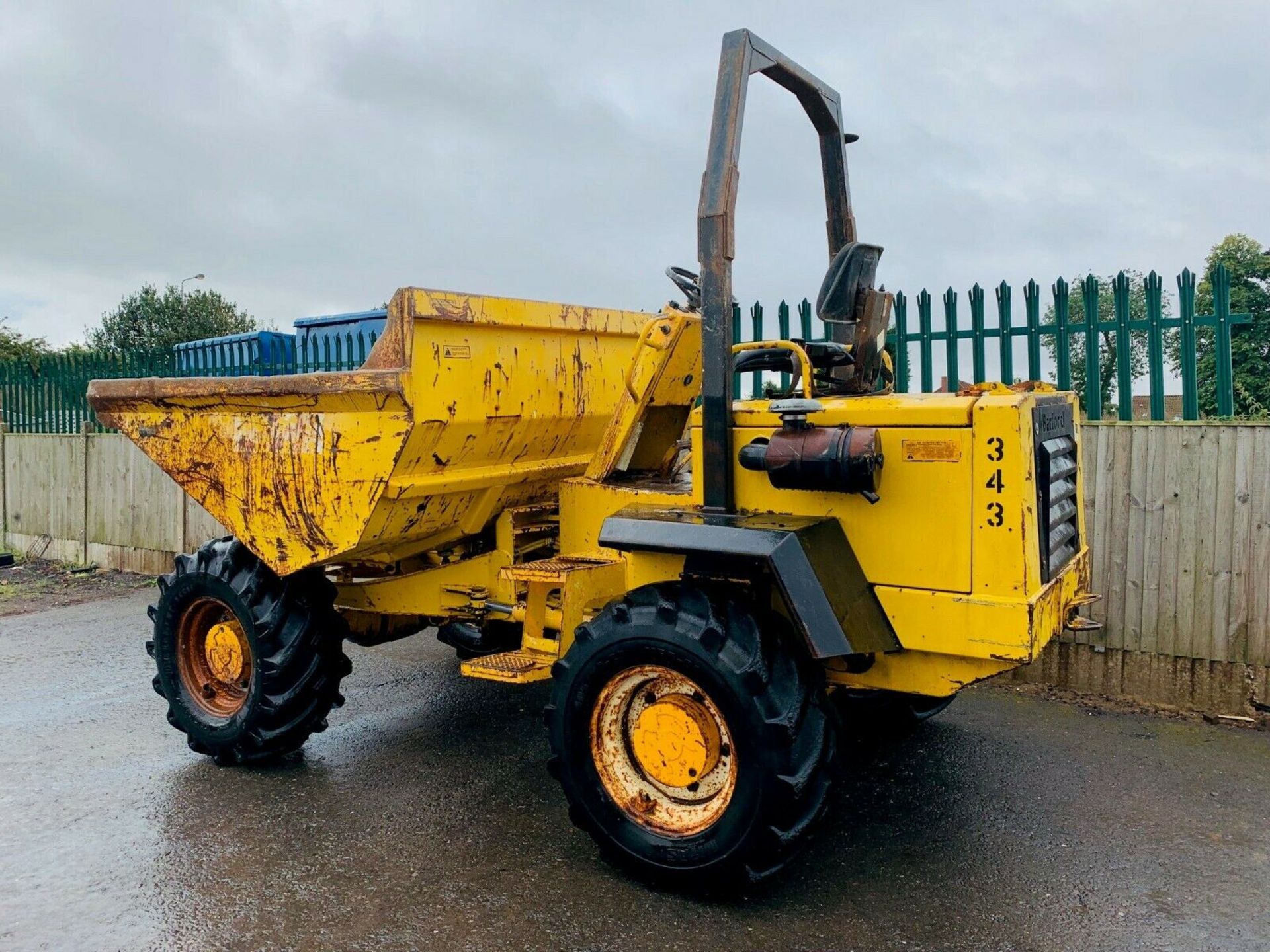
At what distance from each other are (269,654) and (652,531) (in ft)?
6.88

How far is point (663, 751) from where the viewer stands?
3588mm

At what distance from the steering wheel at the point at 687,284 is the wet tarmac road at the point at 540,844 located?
2.26 meters

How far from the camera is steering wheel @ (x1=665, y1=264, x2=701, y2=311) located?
471 centimetres

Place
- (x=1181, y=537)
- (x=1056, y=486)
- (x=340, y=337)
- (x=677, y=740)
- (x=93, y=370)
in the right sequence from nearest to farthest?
(x=677, y=740)
(x=1056, y=486)
(x=1181, y=537)
(x=340, y=337)
(x=93, y=370)

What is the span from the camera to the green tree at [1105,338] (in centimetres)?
582

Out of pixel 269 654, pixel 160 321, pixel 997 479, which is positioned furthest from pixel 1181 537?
pixel 160 321

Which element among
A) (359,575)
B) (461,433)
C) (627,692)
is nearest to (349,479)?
(461,433)

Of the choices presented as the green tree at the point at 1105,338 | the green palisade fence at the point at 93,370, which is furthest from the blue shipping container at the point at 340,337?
the green tree at the point at 1105,338

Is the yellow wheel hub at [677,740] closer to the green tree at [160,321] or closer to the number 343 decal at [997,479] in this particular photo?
the number 343 decal at [997,479]

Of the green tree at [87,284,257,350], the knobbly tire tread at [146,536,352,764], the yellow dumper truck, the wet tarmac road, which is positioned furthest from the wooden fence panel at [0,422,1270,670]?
the green tree at [87,284,257,350]

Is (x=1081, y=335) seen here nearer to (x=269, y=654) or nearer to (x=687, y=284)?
(x=687, y=284)

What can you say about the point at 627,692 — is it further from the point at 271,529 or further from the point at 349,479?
the point at 271,529

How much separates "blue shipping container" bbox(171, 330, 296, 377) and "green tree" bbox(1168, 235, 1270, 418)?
24.6 feet

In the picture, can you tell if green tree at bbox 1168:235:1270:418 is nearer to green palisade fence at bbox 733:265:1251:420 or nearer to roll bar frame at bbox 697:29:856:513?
green palisade fence at bbox 733:265:1251:420
